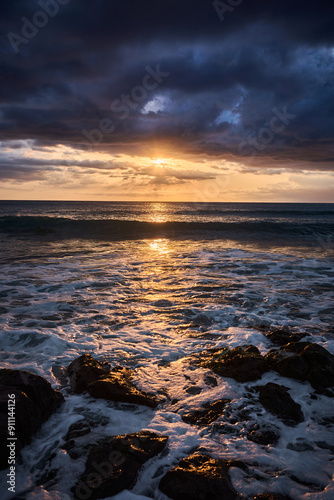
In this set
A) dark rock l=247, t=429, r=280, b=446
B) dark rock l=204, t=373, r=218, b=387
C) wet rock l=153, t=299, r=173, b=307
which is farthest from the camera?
wet rock l=153, t=299, r=173, b=307

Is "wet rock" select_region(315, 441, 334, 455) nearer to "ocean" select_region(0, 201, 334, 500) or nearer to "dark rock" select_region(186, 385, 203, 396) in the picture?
"ocean" select_region(0, 201, 334, 500)

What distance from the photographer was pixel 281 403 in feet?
12.6

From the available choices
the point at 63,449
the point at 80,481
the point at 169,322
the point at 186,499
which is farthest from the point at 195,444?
the point at 169,322

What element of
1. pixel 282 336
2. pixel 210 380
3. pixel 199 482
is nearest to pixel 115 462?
pixel 199 482

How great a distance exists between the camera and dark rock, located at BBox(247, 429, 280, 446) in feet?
10.8

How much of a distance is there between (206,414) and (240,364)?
1.12m

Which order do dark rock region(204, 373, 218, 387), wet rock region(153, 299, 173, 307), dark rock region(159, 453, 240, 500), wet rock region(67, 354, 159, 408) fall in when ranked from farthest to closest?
wet rock region(153, 299, 173, 307)
dark rock region(204, 373, 218, 387)
wet rock region(67, 354, 159, 408)
dark rock region(159, 453, 240, 500)

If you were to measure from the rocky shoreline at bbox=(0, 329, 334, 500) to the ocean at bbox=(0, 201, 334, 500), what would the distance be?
80 millimetres

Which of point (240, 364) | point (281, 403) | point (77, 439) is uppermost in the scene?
point (240, 364)

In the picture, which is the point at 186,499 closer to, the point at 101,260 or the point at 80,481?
the point at 80,481
